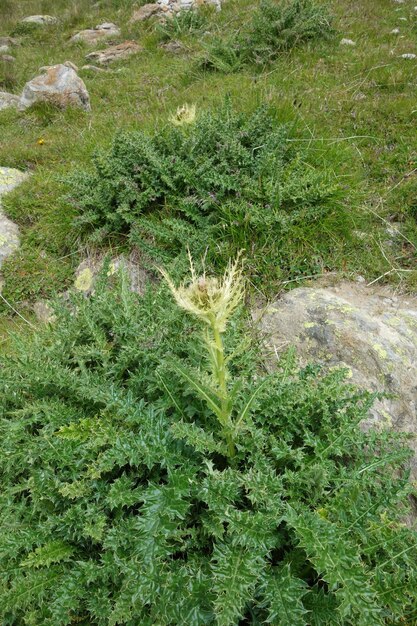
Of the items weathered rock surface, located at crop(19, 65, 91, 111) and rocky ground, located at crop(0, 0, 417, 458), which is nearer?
rocky ground, located at crop(0, 0, 417, 458)

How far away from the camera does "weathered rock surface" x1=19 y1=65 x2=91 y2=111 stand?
6.53 metres

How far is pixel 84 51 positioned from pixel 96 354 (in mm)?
10359

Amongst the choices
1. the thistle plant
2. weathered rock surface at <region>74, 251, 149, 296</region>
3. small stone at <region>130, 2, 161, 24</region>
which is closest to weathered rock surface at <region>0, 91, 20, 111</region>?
small stone at <region>130, 2, 161, 24</region>

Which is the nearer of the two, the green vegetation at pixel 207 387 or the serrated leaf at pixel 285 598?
the serrated leaf at pixel 285 598

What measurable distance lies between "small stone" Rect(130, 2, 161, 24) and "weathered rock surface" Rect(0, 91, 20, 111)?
15.1 feet

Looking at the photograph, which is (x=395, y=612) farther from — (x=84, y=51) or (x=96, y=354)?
(x=84, y=51)

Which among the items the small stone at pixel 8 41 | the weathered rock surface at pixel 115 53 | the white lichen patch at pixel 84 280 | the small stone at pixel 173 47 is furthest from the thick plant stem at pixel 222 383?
the small stone at pixel 8 41

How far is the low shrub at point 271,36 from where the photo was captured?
6234 millimetres

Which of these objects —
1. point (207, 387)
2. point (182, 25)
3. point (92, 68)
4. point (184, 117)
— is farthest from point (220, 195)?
point (182, 25)

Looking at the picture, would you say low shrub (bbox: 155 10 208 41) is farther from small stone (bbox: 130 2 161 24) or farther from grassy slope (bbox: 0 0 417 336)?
small stone (bbox: 130 2 161 24)

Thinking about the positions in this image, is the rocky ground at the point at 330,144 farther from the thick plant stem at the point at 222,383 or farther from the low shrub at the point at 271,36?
the thick plant stem at the point at 222,383

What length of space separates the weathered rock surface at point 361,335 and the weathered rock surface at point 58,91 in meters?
5.10

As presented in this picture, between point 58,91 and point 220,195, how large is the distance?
174 inches

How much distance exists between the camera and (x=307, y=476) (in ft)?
6.68
